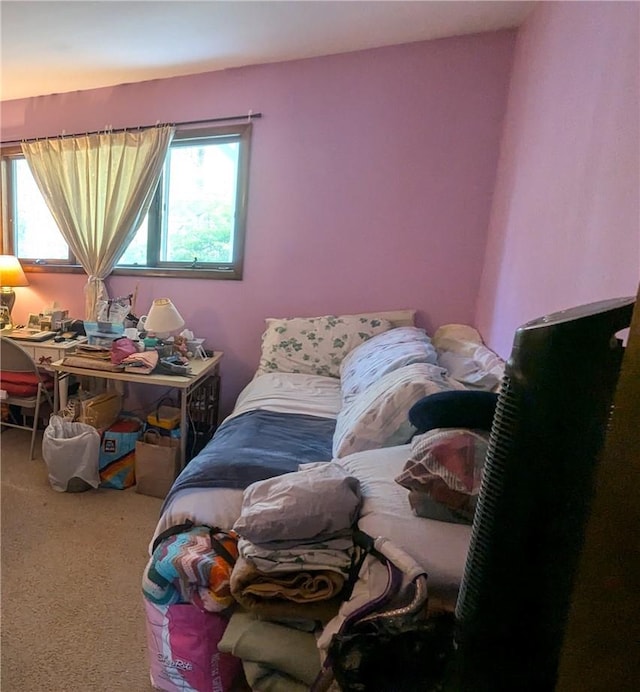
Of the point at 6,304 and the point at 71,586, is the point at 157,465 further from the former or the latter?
the point at 6,304

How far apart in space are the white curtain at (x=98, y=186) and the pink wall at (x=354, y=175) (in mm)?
196

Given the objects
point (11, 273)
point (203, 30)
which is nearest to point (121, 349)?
point (11, 273)

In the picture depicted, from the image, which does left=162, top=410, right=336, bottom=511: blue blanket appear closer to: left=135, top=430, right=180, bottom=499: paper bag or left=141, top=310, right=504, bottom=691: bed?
left=141, top=310, right=504, bottom=691: bed

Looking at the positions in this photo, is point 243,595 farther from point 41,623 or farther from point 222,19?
point 222,19

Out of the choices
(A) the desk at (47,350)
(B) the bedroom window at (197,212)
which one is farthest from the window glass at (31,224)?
(A) the desk at (47,350)

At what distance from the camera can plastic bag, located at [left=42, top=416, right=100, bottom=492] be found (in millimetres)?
2162

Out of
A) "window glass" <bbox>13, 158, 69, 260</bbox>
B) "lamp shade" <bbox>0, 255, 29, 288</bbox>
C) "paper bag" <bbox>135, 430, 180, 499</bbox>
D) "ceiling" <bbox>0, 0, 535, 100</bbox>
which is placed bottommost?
"paper bag" <bbox>135, 430, 180, 499</bbox>

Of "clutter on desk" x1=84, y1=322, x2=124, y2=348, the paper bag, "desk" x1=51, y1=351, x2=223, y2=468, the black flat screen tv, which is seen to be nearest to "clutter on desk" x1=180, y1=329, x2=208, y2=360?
"desk" x1=51, y1=351, x2=223, y2=468

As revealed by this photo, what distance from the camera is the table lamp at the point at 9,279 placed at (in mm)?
3018

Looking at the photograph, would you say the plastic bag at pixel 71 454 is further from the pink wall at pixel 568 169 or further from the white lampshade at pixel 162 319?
the pink wall at pixel 568 169

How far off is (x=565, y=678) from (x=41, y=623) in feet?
5.53

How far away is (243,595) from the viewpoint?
96cm

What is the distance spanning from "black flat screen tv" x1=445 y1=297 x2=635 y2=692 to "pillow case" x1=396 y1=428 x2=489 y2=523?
0.25 m

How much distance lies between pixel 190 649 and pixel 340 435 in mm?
760
